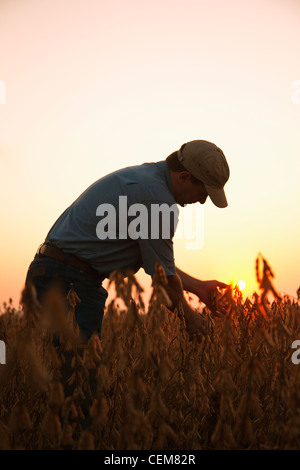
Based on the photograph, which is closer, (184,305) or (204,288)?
(184,305)

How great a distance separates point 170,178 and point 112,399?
1265 mm

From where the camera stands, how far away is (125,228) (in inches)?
93.5

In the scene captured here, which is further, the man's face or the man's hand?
the man's hand

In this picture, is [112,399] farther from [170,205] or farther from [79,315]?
[170,205]

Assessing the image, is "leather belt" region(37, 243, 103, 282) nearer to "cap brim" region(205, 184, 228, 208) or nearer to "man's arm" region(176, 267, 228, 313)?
"man's arm" region(176, 267, 228, 313)

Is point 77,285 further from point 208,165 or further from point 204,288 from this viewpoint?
point 208,165

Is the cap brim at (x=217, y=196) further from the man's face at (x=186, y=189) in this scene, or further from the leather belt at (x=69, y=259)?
the leather belt at (x=69, y=259)

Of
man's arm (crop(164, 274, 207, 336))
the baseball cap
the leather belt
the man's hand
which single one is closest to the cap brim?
the baseball cap

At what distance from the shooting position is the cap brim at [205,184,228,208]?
265 cm

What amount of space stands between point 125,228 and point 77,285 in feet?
1.37

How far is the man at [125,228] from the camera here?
2.34 meters

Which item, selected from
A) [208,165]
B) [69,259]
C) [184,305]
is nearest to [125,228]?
[69,259]
